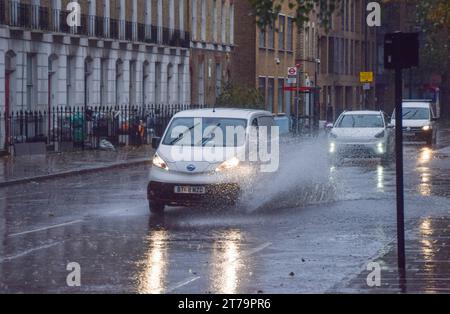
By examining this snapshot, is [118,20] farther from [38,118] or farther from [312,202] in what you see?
[312,202]

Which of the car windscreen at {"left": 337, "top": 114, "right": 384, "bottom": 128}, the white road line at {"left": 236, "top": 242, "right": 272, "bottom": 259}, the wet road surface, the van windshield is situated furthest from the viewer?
the car windscreen at {"left": 337, "top": 114, "right": 384, "bottom": 128}

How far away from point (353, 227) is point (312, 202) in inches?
186

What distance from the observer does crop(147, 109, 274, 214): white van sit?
2138cm

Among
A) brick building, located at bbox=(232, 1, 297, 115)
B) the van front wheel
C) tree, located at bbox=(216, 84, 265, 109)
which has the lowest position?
the van front wheel

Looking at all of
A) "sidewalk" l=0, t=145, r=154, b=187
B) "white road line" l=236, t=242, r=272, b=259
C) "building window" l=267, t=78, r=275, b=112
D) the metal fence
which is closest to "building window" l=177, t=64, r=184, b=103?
the metal fence

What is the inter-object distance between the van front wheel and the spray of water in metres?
1.41

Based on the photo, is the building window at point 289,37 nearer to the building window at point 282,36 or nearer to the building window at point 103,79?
the building window at point 282,36

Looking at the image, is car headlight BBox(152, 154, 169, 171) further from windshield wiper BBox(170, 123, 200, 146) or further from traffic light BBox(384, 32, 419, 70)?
traffic light BBox(384, 32, 419, 70)

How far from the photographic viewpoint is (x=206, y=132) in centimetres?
2277

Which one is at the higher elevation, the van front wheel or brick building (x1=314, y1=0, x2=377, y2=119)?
brick building (x1=314, y1=0, x2=377, y2=119)

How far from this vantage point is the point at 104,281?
1345 cm

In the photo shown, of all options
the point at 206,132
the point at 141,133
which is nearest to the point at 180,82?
the point at 141,133

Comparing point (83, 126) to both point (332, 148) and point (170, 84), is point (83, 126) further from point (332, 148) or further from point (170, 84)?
point (170, 84)

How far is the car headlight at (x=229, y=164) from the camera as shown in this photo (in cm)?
2158
